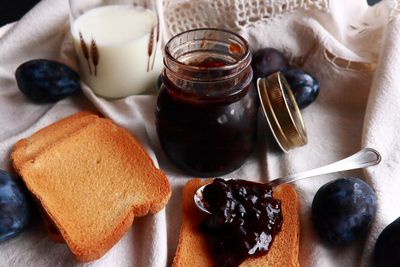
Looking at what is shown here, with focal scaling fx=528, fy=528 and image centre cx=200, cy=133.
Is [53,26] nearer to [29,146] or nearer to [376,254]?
[29,146]

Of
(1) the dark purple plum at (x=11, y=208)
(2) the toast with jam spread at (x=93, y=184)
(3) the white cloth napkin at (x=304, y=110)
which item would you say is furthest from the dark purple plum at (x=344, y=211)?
(1) the dark purple plum at (x=11, y=208)

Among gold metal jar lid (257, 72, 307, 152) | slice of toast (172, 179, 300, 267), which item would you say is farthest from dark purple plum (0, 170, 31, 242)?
gold metal jar lid (257, 72, 307, 152)

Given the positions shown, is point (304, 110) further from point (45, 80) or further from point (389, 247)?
point (45, 80)

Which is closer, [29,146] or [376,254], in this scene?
[376,254]

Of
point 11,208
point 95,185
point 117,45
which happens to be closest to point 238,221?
point 95,185

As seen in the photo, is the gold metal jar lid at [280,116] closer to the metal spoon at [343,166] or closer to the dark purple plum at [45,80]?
the metal spoon at [343,166]

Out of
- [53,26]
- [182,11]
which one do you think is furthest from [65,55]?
[182,11]
